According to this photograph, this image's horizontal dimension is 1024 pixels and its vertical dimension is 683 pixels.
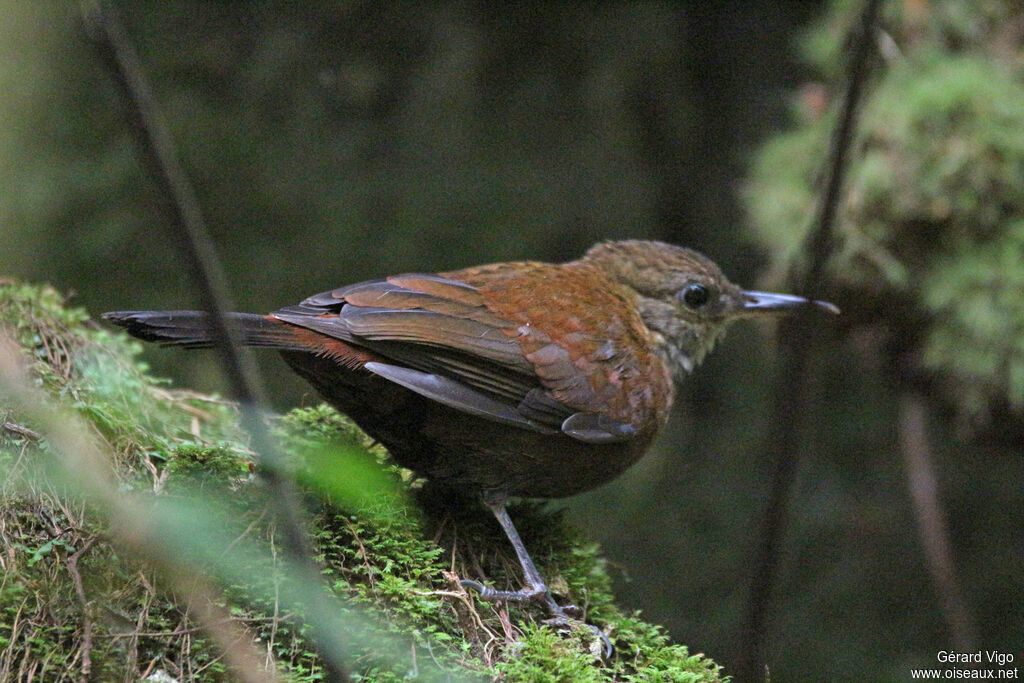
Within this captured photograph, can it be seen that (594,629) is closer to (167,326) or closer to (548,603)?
(548,603)

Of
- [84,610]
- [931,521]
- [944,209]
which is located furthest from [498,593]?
[931,521]

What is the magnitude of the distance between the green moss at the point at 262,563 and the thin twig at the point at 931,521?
2.29 m

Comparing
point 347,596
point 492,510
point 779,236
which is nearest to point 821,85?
point 779,236

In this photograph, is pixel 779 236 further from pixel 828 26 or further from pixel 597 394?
pixel 597 394

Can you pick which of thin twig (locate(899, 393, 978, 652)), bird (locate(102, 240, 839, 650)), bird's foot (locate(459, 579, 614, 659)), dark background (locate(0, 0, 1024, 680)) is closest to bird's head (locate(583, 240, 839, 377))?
bird (locate(102, 240, 839, 650))

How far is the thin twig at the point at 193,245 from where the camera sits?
0.82 m

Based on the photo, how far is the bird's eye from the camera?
→ 329cm

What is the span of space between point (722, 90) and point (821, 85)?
45.1 inches

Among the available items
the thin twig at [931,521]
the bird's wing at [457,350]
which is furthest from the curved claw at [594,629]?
the thin twig at [931,521]

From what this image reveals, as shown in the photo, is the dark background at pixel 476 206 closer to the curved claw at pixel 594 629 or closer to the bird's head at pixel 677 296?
the bird's head at pixel 677 296

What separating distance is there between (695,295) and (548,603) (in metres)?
1.35

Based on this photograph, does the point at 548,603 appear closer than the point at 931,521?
Yes

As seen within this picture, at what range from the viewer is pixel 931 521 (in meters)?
4.41

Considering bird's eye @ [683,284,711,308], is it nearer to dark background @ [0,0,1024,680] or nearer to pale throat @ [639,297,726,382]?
pale throat @ [639,297,726,382]
